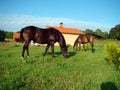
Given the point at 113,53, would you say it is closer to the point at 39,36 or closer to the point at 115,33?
the point at 39,36

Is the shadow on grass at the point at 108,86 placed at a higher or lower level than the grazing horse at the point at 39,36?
lower

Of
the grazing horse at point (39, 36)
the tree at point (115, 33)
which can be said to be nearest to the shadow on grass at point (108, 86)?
the grazing horse at point (39, 36)

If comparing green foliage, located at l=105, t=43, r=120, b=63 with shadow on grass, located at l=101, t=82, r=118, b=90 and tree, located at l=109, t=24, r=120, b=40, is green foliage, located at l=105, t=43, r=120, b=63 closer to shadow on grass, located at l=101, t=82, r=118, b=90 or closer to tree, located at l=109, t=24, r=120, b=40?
shadow on grass, located at l=101, t=82, r=118, b=90

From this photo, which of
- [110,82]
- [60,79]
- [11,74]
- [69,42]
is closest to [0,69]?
[11,74]

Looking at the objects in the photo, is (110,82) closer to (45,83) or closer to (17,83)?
(45,83)

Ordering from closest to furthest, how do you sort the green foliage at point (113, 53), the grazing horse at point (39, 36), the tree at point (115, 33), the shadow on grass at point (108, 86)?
1. the shadow on grass at point (108, 86)
2. the green foliage at point (113, 53)
3. the grazing horse at point (39, 36)
4. the tree at point (115, 33)

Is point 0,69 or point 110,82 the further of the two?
point 0,69

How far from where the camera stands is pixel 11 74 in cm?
778

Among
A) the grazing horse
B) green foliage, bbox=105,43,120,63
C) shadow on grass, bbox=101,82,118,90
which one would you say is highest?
the grazing horse

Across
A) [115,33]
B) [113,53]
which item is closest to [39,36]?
[113,53]

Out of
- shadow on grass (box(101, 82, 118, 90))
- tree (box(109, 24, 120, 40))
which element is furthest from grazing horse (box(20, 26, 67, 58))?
tree (box(109, 24, 120, 40))

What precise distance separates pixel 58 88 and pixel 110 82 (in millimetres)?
2426

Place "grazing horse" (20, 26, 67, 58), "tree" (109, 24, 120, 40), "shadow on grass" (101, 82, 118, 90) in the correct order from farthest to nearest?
"tree" (109, 24, 120, 40) → "grazing horse" (20, 26, 67, 58) → "shadow on grass" (101, 82, 118, 90)

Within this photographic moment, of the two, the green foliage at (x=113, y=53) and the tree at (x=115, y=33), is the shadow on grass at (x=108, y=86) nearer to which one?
the green foliage at (x=113, y=53)
